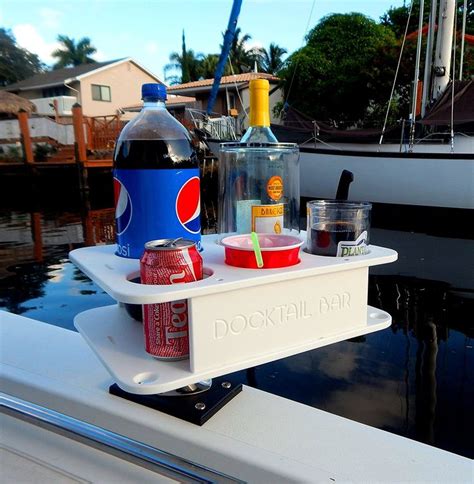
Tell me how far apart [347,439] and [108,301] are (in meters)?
3.19

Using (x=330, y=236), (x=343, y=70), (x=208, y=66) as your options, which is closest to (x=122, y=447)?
(x=330, y=236)

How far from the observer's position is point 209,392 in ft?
3.06

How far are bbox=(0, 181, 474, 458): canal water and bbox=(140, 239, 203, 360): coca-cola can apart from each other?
1657mm

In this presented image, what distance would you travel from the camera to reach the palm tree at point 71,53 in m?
32.0

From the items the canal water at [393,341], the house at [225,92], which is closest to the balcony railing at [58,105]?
the house at [225,92]

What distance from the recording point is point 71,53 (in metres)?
32.0

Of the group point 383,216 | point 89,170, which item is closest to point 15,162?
point 89,170

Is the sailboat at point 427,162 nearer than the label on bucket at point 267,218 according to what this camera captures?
No

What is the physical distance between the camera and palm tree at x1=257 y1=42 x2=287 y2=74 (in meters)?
26.3

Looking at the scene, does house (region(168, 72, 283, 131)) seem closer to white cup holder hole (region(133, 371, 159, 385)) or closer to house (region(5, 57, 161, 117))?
house (region(5, 57, 161, 117))

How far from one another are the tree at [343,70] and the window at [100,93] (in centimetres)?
898

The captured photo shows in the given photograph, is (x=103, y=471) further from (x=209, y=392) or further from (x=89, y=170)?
(x=89, y=170)

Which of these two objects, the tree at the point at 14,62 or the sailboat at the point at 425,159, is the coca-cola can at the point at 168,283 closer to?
the sailboat at the point at 425,159

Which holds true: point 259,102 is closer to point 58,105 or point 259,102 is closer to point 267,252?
point 267,252
